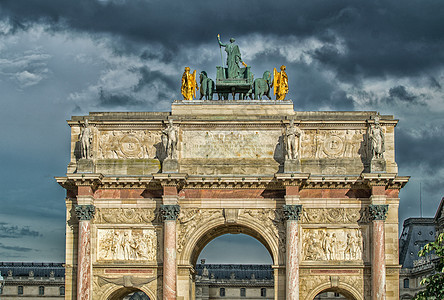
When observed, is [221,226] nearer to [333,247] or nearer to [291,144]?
[291,144]

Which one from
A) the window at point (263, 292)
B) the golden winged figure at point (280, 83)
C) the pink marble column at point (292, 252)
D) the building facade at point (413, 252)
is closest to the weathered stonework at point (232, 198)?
the pink marble column at point (292, 252)

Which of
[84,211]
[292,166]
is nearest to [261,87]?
[292,166]

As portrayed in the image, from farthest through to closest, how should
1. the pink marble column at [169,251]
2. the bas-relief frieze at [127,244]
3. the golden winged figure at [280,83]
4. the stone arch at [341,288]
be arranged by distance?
the golden winged figure at [280,83] < the bas-relief frieze at [127,244] < the stone arch at [341,288] < the pink marble column at [169,251]

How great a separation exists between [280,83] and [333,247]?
8.51 meters

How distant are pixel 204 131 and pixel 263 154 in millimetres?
3007

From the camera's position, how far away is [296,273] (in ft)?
136

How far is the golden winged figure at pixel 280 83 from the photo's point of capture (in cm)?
4528

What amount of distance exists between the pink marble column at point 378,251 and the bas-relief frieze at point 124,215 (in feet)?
33.4

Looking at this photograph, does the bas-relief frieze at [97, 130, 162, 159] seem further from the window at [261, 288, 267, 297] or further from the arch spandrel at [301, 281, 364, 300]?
the window at [261, 288, 267, 297]

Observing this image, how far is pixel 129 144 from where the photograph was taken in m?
43.9

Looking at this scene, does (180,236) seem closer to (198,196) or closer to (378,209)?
(198,196)

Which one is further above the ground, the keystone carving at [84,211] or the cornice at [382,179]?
the cornice at [382,179]

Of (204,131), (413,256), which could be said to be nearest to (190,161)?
(204,131)

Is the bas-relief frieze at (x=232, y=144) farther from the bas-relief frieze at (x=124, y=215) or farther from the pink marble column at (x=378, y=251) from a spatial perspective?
the pink marble column at (x=378, y=251)
